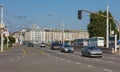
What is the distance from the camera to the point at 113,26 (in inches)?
5285

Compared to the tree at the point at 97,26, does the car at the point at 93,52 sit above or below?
below

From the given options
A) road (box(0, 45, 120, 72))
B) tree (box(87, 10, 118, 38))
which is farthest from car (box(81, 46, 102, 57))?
tree (box(87, 10, 118, 38))

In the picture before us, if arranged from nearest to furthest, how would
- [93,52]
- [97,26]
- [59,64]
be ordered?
[59,64]
[93,52]
[97,26]

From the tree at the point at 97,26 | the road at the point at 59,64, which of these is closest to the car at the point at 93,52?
the road at the point at 59,64

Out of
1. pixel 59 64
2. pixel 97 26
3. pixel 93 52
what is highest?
pixel 97 26

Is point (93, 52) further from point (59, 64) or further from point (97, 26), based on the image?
point (97, 26)

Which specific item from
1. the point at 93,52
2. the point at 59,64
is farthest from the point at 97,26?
the point at 59,64

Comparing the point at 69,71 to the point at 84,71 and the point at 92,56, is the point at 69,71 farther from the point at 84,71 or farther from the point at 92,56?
the point at 92,56

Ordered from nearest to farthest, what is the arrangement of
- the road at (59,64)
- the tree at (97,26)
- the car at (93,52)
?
the road at (59,64)
the car at (93,52)
the tree at (97,26)

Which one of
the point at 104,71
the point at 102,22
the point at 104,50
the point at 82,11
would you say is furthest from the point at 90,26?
the point at 104,71

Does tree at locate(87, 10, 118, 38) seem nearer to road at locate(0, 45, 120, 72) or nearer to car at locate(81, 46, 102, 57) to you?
car at locate(81, 46, 102, 57)

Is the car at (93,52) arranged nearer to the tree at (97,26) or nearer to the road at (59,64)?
the road at (59,64)

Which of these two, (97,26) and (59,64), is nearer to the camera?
(59,64)

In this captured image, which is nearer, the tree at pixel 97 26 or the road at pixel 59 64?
the road at pixel 59 64
